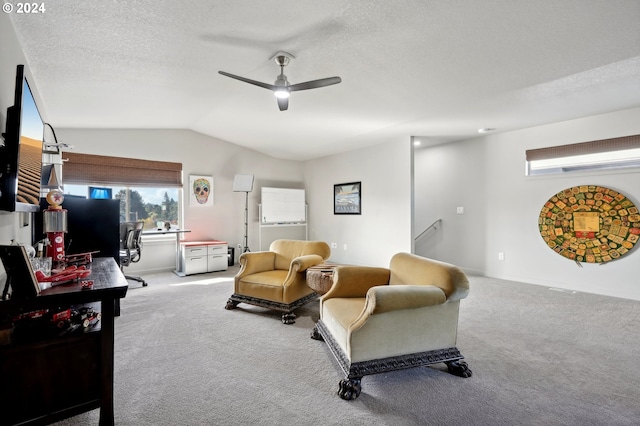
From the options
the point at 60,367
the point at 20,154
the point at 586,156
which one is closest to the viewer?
the point at 60,367

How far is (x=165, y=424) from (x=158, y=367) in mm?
672

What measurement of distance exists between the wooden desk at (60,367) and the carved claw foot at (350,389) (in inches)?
48.2

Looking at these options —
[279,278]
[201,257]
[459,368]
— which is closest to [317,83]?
[279,278]

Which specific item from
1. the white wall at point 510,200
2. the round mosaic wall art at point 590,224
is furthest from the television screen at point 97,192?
the round mosaic wall art at point 590,224

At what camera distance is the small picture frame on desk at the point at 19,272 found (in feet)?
3.95

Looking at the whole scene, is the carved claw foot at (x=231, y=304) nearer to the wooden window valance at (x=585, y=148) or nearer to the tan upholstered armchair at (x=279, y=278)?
the tan upholstered armchair at (x=279, y=278)

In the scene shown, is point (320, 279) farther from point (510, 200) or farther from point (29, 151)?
point (510, 200)

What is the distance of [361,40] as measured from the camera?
243 cm

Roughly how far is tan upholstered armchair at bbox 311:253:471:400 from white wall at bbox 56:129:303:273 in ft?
14.6

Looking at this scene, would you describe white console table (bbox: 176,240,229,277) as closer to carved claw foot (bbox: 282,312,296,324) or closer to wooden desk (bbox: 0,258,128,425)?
carved claw foot (bbox: 282,312,296,324)

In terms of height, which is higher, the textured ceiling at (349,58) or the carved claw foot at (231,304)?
the textured ceiling at (349,58)

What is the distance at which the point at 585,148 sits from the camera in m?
4.06

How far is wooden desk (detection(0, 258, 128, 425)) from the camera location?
1310 millimetres

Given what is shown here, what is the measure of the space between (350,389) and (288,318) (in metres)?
1.29
